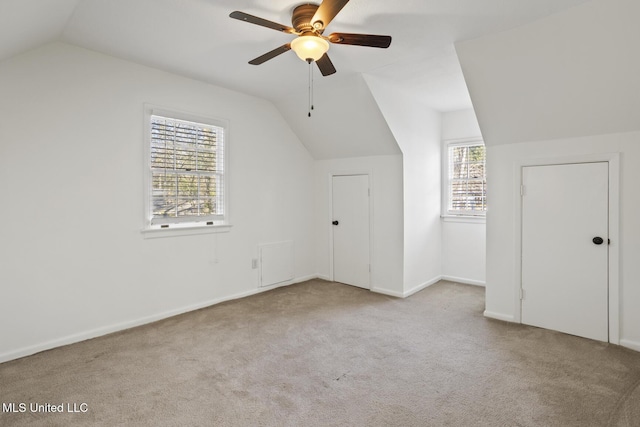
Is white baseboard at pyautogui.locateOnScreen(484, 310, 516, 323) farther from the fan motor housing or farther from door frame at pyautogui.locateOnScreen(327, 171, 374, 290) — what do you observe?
the fan motor housing

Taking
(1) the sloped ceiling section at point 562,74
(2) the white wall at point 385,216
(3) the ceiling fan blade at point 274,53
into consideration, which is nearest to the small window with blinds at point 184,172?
(3) the ceiling fan blade at point 274,53

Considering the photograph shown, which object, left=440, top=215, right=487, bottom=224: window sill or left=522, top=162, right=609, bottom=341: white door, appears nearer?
left=522, top=162, right=609, bottom=341: white door

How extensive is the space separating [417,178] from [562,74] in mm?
2091

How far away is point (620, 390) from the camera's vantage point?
2275 millimetres

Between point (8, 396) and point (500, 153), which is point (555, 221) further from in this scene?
point (8, 396)

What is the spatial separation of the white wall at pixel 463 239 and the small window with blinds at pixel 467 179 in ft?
0.49

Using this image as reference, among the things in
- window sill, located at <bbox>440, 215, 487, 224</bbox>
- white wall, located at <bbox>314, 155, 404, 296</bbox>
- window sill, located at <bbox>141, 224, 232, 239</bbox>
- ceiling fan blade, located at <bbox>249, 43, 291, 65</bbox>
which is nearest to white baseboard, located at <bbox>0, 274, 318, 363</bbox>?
window sill, located at <bbox>141, 224, 232, 239</bbox>

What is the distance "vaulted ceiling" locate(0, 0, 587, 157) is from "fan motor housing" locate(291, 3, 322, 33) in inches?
1.8

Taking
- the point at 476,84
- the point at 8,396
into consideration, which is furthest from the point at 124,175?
the point at 476,84

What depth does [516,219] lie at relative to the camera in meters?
3.50

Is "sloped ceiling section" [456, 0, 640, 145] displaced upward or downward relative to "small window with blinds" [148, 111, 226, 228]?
upward

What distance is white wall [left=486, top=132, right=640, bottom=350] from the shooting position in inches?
115

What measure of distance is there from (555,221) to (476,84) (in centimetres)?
152

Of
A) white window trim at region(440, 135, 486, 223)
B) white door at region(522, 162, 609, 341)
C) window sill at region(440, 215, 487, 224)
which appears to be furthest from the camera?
white window trim at region(440, 135, 486, 223)
